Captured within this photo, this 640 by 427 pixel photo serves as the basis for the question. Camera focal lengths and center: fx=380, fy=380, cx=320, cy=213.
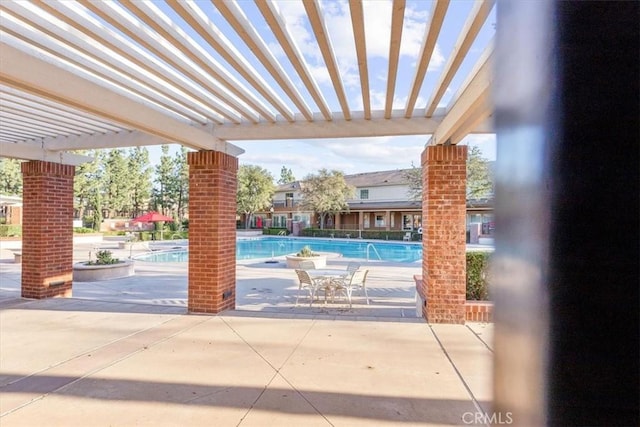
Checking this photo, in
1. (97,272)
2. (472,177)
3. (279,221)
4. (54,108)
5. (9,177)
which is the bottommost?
(97,272)

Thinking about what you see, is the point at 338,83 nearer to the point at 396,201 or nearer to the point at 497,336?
the point at 497,336

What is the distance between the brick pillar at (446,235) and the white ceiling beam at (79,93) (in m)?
4.28

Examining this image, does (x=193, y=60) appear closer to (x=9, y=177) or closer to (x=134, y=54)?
(x=134, y=54)

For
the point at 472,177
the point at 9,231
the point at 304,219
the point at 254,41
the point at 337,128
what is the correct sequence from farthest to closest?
the point at 304,219
the point at 9,231
the point at 472,177
the point at 337,128
the point at 254,41

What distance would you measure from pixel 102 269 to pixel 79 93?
8883 mm

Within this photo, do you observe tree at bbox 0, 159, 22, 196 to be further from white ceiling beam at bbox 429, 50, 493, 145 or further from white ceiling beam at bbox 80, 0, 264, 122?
white ceiling beam at bbox 429, 50, 493, 145

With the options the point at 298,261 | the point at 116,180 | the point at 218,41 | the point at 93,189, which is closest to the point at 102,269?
the point at 298,261

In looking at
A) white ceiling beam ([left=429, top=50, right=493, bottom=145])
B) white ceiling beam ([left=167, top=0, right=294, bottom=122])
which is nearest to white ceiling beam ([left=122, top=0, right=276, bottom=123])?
white ceiling beam ([left=167, top=0, right=294, bottom=122])

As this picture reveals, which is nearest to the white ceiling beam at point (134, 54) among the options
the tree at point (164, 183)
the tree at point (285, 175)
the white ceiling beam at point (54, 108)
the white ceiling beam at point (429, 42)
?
the white ceiling beam at point (54, 108)

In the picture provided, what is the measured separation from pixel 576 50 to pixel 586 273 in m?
0.29

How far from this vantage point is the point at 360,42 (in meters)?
3.73

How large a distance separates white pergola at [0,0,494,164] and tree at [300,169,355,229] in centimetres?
2634

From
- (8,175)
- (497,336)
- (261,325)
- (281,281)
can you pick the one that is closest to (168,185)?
(8,175)

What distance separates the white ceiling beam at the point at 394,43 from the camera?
123 inches
